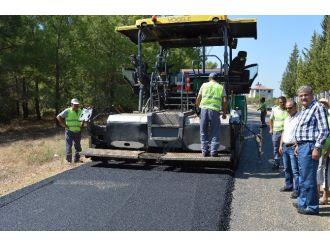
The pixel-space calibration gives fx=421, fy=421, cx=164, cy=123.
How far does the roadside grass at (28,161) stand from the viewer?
7.58 m

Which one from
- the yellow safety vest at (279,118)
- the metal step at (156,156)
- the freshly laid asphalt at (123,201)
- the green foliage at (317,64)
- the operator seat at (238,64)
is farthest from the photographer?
the green foliage at (317,64)

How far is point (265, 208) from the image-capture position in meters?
4.66

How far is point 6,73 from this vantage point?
64.2 ft

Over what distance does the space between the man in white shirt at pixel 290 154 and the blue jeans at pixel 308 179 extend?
59cm

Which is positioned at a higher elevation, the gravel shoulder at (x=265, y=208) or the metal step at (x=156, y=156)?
the metal step at (x=156, y=156)

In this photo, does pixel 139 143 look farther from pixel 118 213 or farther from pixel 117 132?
pixel 118 213

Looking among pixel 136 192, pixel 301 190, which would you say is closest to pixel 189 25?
pixel 136 192

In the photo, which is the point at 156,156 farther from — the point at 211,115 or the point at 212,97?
the point at 212,97

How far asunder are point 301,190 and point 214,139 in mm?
1910

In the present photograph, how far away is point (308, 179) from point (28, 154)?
1013cm

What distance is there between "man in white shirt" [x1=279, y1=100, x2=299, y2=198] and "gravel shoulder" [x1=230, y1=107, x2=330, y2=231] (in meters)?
0.16

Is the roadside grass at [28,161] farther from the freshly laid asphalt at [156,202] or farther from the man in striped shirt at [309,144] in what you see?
the man in striped shirt at [309,144]

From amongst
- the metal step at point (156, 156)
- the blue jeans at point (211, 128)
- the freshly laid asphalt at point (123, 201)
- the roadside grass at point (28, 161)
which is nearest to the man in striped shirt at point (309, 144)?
the freshly laid asphalt at point (123, 201)

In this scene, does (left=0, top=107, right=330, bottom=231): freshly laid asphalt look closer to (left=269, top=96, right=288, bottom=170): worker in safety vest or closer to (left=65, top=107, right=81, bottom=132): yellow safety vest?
(left=269, top=96, right=288, bottom=170): worker in safety vest
